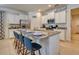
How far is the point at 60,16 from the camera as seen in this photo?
2.40 m

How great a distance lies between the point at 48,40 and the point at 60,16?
48cm

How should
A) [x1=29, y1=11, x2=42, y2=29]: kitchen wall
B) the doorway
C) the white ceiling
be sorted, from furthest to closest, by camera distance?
1. the doorway
2. [x1=29, y1=11, x2=42, y2=29]: kitchen wall
3. the white ceiling

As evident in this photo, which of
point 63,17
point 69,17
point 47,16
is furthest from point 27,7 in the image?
point 69,17

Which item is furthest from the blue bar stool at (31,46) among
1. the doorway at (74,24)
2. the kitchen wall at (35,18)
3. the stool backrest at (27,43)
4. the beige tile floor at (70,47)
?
the doorway at (74,24)

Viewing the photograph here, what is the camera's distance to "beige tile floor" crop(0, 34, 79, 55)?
227cm

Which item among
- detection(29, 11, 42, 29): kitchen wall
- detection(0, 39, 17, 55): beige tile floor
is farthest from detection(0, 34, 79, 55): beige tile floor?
detection(29, 11, 42, 29): kitchen wall

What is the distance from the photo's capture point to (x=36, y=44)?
2.28 metres

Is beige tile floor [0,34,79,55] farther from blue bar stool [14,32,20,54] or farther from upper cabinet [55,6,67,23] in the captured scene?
upper cabinet [55,6,67,23]

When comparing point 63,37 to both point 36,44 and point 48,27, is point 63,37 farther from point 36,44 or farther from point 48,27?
point 36,44

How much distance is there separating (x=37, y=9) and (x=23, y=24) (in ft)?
1.14

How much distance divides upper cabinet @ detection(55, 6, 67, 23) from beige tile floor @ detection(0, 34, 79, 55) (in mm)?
388
